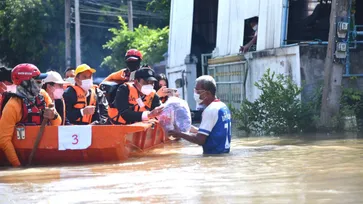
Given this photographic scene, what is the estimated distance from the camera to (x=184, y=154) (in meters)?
9.96

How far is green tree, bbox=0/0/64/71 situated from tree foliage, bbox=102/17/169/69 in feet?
29.7

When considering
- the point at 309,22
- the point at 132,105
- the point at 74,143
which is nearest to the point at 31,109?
the point at 74,143

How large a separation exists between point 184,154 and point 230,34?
10.2 m

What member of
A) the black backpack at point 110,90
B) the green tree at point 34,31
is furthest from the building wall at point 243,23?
the green tree at point 34,31

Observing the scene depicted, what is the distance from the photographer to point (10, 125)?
889 centimetres

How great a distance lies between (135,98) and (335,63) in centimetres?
511

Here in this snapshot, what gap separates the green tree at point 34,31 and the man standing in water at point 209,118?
3674 cm

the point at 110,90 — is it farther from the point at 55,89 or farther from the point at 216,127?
the point at 216,127

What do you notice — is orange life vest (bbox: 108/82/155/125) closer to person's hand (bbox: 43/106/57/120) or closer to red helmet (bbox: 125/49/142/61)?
red helmet (bbox: 125/49/142/61)

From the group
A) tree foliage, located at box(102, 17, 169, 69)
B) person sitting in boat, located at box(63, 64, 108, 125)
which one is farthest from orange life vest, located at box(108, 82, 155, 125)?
tree foliage, located at box(102, 17, 169, 69)

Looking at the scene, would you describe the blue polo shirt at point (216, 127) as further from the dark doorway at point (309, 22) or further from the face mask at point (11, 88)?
the dark doorway at point (309, 22)

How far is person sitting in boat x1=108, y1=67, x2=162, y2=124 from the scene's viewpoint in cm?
1030

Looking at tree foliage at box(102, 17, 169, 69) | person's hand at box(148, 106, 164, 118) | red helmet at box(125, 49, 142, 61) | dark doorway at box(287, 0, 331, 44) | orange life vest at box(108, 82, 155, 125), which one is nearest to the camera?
person's hand at box(148, 106, 164, 118)

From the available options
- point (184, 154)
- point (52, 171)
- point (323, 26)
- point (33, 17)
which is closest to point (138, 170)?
point (52, 171)
